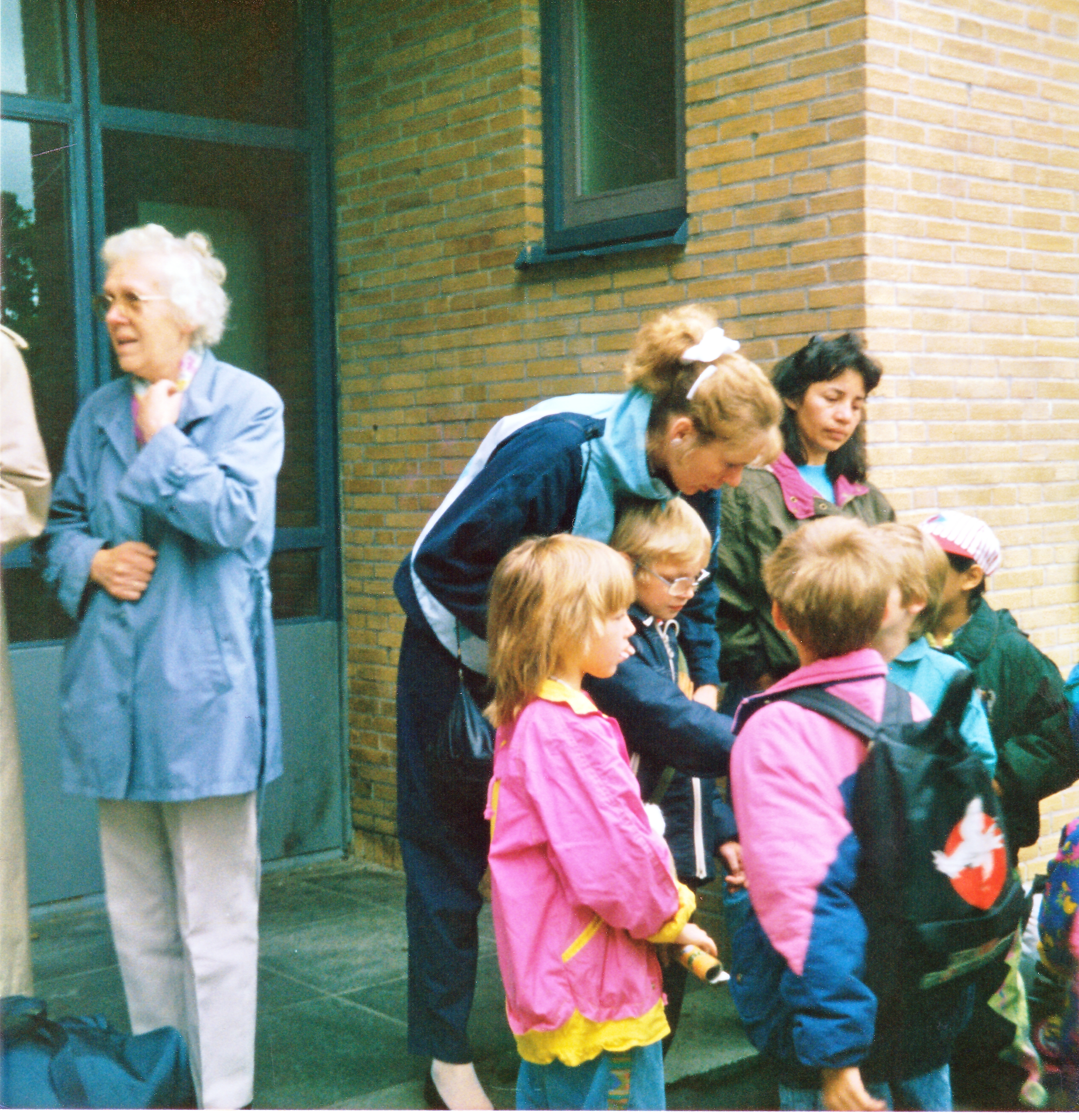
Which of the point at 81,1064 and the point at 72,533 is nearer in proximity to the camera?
the point at 81,1064

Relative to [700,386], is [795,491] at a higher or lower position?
lower

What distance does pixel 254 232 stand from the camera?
537 centimetres

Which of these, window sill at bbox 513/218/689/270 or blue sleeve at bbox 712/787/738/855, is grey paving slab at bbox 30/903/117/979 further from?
window sill at bbox 513/218/689/270

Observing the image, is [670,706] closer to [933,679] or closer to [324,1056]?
[933,679]

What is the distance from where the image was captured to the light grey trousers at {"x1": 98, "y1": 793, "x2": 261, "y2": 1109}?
3.17 meters

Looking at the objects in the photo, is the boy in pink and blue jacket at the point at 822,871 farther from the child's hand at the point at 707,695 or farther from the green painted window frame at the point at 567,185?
the green painted window frame at the point at 567,185

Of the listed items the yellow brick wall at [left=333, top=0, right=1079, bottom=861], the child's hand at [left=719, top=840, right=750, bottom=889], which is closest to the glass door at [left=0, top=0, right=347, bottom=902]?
the yellow brick wall at [left=333, top=0, right=1079, bottom=861]

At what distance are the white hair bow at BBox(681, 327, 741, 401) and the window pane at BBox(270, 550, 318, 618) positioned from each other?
3109mm

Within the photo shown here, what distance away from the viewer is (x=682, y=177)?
443cm

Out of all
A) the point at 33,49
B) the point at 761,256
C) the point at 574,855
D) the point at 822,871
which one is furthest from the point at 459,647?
the point at 33,49

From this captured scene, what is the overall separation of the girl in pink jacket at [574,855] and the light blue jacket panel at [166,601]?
0.78m

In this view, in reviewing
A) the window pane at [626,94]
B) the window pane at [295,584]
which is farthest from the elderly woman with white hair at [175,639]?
the window pane at [295,584]

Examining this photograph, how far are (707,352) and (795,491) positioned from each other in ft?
3.21

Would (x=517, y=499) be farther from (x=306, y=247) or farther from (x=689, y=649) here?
(x=306, y=247)
